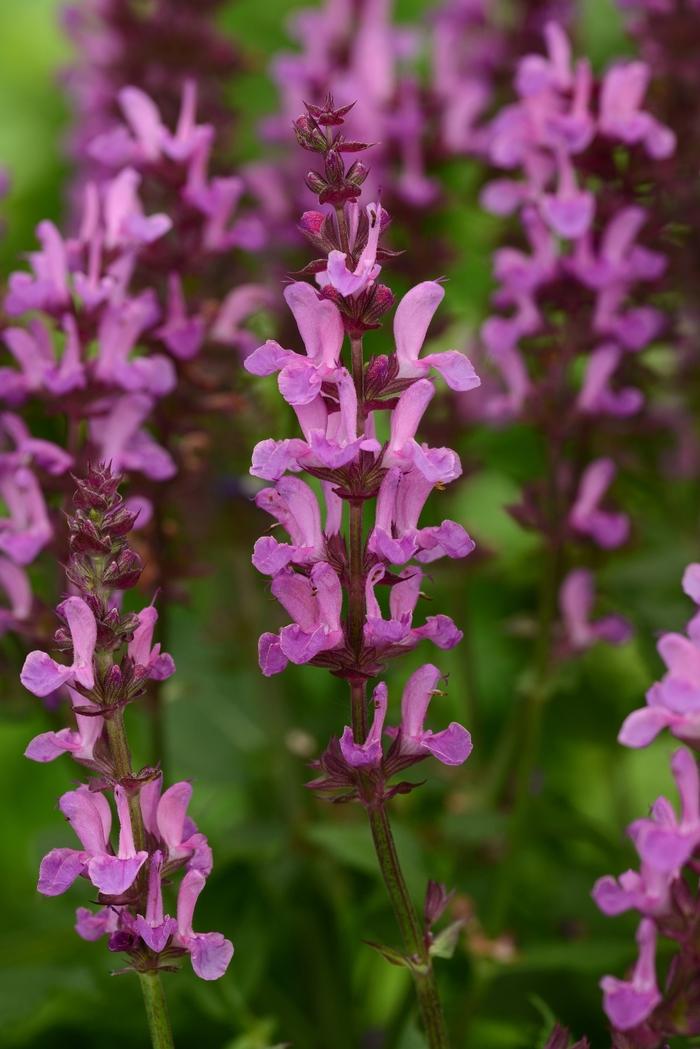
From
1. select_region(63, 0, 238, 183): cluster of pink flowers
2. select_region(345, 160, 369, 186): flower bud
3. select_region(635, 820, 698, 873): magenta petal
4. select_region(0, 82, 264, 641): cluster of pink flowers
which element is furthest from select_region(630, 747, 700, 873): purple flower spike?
select_region(63, 0, 238, 183): cluster of pink flowers

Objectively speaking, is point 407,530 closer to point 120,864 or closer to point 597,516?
point 120,864

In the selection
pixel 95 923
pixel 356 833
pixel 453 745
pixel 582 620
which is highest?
pixel 453 745

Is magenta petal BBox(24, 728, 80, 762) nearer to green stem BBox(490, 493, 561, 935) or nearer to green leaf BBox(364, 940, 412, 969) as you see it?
green leaf BBox(364, 940, 412, 969)

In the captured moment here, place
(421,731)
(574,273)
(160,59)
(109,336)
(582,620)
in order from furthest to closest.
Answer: (160,59)
(582,620)
(574,273)
(109,336)
(421,731)

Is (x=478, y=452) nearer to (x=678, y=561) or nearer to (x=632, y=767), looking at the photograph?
(x=678, y=561)

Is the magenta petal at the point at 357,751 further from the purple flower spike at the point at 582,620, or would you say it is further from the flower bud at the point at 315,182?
the purple flower spike at the point at 582,620

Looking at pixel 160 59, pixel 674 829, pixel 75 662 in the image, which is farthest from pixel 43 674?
pixel 160 59
